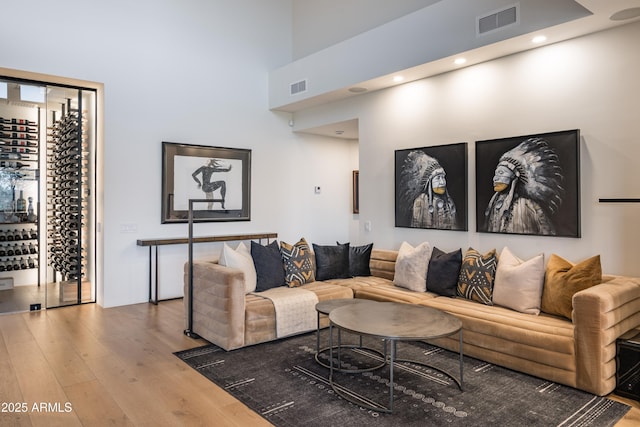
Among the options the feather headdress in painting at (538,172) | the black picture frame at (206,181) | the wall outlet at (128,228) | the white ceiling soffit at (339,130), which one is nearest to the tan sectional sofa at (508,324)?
the feather headdress in painting at (538,172)

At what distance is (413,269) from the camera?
450 centimetres

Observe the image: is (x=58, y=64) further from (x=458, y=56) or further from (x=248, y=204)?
(x=458, y=56)

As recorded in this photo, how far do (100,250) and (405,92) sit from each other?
422cm

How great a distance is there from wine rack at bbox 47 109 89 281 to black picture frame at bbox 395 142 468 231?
3969mm

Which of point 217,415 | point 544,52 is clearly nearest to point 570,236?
point 544,52

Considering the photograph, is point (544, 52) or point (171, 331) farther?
point (171, 331)

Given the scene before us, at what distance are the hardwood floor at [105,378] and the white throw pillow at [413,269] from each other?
192 cm

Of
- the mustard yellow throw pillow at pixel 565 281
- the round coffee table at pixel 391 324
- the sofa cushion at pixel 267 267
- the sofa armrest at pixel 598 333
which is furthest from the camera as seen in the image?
the sofa cushion at pixel 267 267

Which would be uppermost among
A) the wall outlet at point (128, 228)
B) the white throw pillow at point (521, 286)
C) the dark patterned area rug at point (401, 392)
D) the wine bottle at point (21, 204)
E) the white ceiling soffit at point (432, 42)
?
the white ceiling soffit at point (432, 42)

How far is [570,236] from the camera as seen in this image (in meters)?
3.81

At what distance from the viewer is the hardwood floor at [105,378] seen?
103 inches

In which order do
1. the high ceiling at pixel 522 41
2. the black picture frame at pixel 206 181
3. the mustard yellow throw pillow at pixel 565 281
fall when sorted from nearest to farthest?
the high ceiling at pixel 522 41 < the mustard yellow throw pillow at pixel 565 281 < the black picture frame at pixel 206 181

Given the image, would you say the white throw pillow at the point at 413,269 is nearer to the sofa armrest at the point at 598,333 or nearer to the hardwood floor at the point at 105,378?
the sofa armrest at the point at 598,333

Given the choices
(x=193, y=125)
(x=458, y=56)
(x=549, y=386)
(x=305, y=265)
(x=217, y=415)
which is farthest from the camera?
(x=193, y=125)
